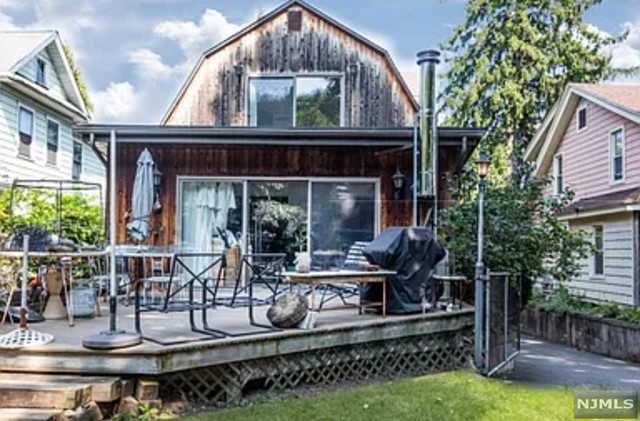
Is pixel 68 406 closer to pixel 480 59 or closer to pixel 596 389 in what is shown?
pixel 596 389

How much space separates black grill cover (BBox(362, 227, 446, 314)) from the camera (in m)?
6.61

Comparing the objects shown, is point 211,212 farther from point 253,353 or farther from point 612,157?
point 612,157

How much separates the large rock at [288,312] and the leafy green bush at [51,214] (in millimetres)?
5441

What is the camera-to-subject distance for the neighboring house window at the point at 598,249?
44.0 ft

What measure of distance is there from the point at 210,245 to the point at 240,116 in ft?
12.1

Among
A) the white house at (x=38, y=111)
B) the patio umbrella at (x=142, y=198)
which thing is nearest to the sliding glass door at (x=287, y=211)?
the patio umbrella at (x=142, y=198)

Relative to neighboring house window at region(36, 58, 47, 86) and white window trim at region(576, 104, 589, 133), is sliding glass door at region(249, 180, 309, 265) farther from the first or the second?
white window trim at region(576, 104, 589, 133)

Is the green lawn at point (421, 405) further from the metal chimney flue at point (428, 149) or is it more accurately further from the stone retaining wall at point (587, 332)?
the stone retaining wall at point (587, 332)

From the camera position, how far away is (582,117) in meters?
15.2

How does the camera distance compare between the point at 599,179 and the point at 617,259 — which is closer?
the point at 617,259

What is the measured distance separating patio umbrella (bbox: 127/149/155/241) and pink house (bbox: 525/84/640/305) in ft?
27.4

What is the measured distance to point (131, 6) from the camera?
55.9 ft

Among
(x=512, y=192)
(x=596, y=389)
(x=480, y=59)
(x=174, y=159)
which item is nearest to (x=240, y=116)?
(x=174, y=159)

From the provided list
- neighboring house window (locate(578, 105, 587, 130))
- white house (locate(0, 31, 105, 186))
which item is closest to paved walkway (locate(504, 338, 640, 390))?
neighboring house window (locate(578, 105, 587, 130))
